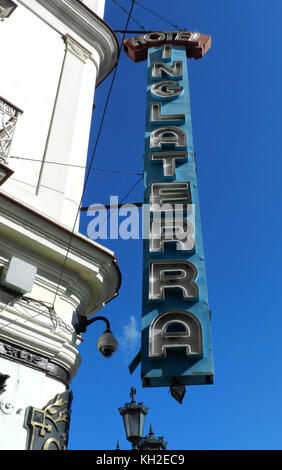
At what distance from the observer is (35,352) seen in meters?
6.71

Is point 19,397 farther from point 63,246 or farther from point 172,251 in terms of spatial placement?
point 172,251

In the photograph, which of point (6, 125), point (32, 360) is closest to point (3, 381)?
point (32, 360)

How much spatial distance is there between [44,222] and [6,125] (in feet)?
5.60

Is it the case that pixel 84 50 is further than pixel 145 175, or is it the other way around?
pixel 84 50

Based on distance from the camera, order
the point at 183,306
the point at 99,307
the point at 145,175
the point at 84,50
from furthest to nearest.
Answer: the point at 84,50, the point at 145,175, the point at 99,307, the point at 183,306

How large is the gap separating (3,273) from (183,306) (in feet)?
9.09

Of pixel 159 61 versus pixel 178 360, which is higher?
pixel 159 61

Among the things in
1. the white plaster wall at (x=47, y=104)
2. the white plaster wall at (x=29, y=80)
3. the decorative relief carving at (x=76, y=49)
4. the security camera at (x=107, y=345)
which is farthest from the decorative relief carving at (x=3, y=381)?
the decorative relief carving at (x=76, y=49)

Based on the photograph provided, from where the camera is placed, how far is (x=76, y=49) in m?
11.1

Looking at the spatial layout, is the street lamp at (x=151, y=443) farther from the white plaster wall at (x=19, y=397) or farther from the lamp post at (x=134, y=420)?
the white plaster wall at (x=19, y=397)

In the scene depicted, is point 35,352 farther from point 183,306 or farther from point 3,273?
point 183,306

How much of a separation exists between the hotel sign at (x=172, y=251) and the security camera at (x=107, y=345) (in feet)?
1.77

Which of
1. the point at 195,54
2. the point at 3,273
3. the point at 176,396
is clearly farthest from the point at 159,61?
the point at 176,396
